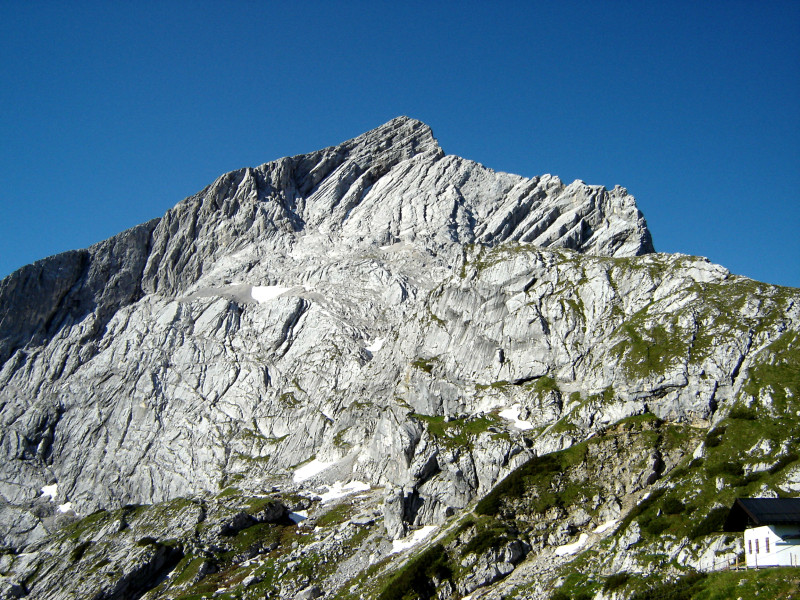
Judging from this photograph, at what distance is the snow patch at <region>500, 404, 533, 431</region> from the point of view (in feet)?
332

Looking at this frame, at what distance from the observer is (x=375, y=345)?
142 m

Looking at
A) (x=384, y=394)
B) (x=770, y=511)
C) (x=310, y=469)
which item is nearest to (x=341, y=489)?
(x=310, y=469)

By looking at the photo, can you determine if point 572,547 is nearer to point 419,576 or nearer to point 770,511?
point 419,576

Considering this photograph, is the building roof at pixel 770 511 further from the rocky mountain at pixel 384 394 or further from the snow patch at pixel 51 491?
the snow patch at pixel 51 491

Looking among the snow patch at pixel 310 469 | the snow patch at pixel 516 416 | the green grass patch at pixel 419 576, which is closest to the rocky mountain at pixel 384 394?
the green grass patch at pixel 419 576

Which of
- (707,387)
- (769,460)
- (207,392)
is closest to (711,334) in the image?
(707,387)

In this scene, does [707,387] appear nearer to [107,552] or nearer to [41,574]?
[107,552]

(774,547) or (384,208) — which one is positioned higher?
(384,208)

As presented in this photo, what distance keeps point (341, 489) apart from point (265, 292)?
6205 cm

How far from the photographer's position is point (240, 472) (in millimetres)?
124312

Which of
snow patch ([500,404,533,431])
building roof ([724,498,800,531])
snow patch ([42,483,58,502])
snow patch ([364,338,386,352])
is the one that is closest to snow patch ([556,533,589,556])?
building roof ([724,498,800,531])

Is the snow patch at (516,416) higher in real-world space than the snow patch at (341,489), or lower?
higher

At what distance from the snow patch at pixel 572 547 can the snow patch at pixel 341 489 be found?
38.2m

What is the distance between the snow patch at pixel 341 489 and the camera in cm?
10881
